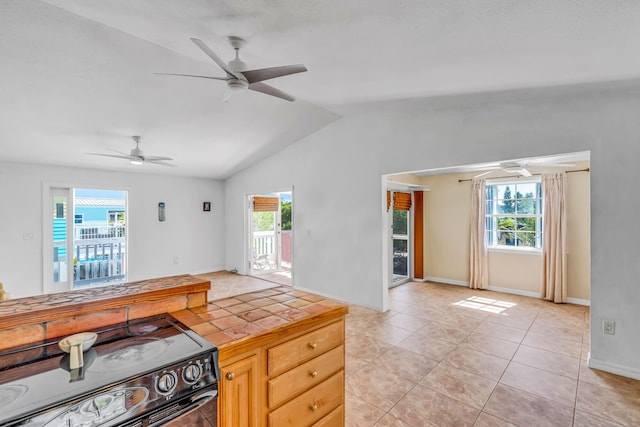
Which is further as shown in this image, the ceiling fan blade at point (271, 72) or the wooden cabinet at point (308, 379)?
the ceiling fan blade at point (271, 72)

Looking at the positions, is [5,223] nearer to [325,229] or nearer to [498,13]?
[325,229]

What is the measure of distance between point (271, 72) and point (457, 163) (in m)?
2.42

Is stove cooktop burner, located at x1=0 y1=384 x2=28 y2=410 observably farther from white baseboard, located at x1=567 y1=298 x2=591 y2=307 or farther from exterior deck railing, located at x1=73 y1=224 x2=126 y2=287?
white baseboard, located at x1=567 y1=298 x2=591 y2=307

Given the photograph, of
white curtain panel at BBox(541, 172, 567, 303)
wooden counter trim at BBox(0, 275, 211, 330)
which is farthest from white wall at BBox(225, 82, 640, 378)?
wooden counter trim at BBox(0, 275, 211, 330)

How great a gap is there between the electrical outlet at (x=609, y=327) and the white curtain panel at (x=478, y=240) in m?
2.65

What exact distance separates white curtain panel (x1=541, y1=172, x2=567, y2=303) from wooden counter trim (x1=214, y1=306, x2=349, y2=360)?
14.6 feet

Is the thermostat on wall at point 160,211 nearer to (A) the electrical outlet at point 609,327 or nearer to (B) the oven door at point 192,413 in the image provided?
(B) the oven door at point 192,413

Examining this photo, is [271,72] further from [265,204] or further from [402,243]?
[265,204]

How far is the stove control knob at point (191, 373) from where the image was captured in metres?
1.05

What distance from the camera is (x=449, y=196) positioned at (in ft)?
18.9

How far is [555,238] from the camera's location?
4551mm

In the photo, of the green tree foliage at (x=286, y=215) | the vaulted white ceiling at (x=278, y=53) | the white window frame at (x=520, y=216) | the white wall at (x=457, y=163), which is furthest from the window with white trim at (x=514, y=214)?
the green tree foliage at (x=286, y=215)

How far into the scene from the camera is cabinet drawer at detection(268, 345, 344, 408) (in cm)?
136

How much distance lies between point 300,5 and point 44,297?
6.66 feet
